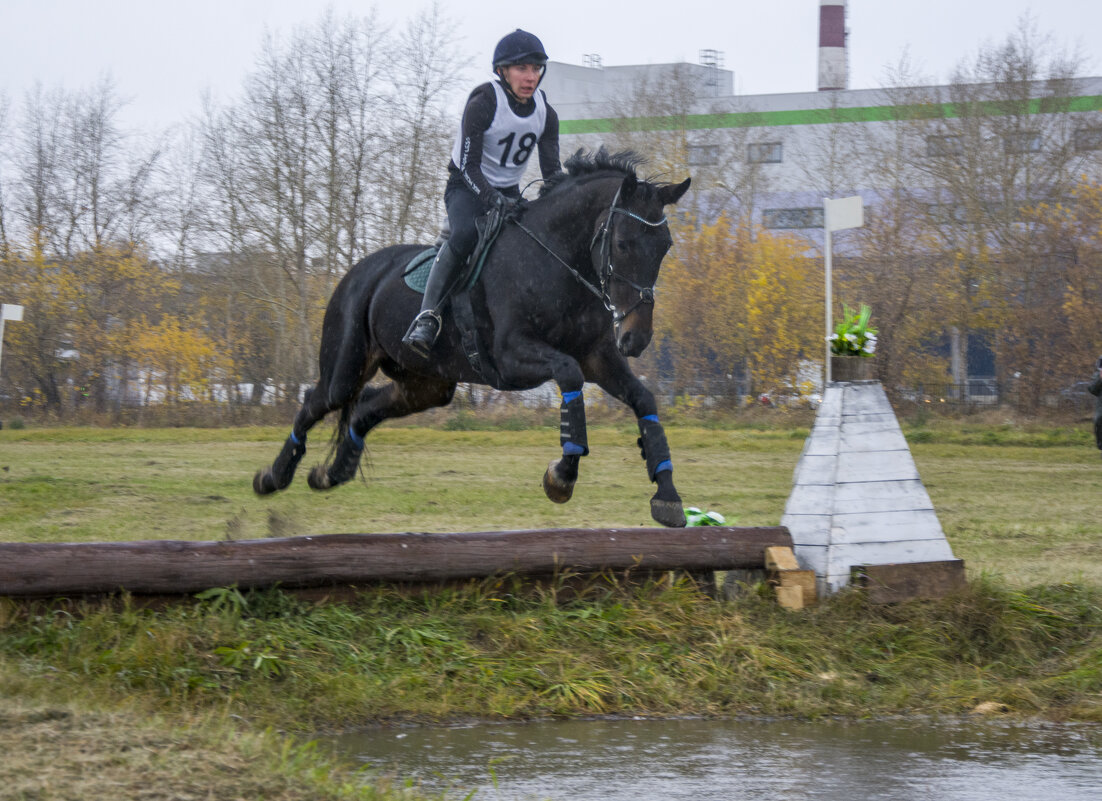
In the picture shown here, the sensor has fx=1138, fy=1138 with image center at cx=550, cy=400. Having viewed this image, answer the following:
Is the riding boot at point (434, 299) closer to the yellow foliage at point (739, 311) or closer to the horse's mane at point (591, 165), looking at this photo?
the horse's mane at point (591, 165)

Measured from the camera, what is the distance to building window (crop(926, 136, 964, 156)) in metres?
25.8

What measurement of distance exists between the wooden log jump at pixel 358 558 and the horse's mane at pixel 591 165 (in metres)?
1.74

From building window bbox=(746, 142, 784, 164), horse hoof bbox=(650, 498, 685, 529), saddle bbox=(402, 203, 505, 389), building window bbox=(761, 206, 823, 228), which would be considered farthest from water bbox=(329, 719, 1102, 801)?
building window bbox=(746, 142, 784, 164)

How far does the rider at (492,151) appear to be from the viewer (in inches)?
210

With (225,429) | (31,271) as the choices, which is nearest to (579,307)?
(225,429)

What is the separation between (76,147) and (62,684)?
2225 centimetres

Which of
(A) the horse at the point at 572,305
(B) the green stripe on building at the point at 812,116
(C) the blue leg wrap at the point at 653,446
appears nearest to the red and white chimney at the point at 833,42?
(B) the green stripe on building at the point at 812,116

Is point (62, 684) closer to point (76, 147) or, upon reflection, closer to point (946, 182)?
point (76, 147)

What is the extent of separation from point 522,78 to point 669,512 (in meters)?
2.13

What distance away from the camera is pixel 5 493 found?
9.27 metres

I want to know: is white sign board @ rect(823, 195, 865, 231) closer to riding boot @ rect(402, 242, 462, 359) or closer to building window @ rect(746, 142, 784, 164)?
riding boot @ rect(402, 242, 462, 359)

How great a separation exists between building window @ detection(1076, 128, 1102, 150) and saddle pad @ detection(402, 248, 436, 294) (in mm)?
23302

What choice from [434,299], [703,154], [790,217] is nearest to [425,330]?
[434,299]

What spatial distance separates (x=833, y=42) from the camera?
141 feet
